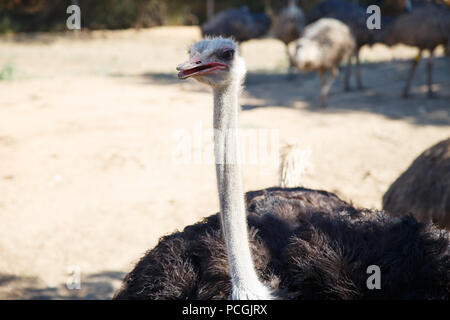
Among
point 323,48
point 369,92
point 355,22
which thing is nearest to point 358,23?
point 355,22

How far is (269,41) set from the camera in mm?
15203

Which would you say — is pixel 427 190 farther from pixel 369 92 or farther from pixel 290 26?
pixel 290 26

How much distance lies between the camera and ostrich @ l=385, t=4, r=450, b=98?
7.33 m

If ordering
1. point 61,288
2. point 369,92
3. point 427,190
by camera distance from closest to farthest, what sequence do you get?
point 427,190 < point 61,288 < point 369,92

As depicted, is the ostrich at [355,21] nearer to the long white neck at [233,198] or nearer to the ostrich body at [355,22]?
the ostrich body at [355,22]

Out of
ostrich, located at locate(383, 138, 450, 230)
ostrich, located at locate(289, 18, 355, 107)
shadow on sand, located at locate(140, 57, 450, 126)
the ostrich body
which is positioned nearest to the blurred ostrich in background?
the ostrich body

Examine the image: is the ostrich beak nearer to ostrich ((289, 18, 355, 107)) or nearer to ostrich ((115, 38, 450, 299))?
ostrich ((115, 38, 450, 299))

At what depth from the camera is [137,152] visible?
5941 mm

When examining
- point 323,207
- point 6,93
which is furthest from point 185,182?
point 6,93

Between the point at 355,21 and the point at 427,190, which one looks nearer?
the point at 427,190

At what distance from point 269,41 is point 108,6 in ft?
16.8

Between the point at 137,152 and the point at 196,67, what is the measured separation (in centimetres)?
417

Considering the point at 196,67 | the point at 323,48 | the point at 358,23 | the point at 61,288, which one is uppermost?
the point at 358,23

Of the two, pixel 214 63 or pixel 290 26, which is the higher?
pixel 290 26
